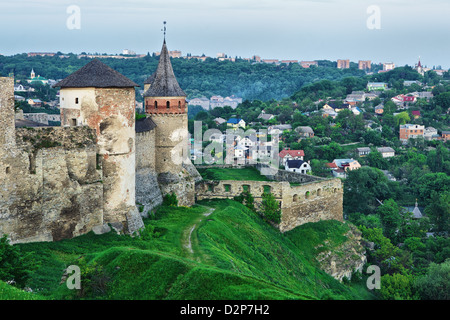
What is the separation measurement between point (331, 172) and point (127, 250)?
7011cm

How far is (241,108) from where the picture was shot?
136m

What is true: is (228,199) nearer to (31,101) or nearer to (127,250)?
(127,250)

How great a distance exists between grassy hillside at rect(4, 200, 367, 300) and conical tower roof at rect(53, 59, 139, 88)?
698cm

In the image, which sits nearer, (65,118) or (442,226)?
(65,118)

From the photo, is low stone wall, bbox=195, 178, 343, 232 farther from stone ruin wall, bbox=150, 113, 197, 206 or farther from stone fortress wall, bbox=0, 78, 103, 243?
stone fortress wall, bbox=0, 78, 103, 243

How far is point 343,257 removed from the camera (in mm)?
38719

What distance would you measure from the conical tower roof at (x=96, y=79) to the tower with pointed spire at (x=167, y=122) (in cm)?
701

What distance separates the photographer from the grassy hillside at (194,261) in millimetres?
18844

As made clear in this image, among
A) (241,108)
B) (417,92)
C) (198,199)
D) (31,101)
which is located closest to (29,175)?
(198,199)

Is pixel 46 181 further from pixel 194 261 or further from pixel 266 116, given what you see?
pixel 266 116

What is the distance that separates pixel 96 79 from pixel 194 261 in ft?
33.3

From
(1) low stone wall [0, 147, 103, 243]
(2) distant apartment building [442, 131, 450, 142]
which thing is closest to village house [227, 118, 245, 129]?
(2) distant apartment building [442, 131, 450, 142]

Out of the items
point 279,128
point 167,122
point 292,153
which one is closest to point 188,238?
point 167,122

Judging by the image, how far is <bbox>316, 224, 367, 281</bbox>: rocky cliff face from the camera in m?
37.4
